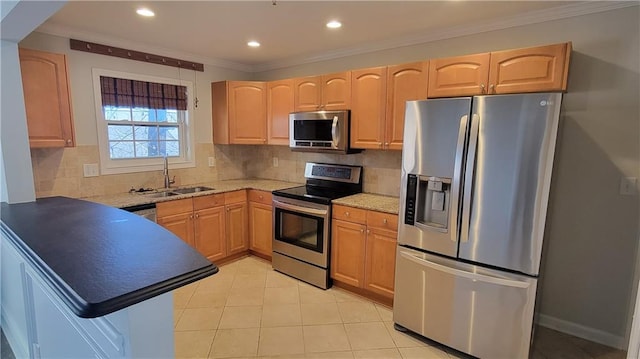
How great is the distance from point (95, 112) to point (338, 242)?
2680mm

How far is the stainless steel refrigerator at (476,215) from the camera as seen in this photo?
75.1 inches

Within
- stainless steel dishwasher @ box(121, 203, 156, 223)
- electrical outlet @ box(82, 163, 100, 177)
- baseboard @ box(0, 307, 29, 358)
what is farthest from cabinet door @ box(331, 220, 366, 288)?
electrical outlet @ box(82, 163, 100, 177)

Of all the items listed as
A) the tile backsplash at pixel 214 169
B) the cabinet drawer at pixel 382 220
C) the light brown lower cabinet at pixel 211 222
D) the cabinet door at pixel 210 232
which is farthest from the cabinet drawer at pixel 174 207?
the cabinet drawer at pixel 382 220

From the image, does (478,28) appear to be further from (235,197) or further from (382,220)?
(235,197)

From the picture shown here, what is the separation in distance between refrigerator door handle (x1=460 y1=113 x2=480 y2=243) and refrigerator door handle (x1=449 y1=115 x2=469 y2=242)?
0.04 meters

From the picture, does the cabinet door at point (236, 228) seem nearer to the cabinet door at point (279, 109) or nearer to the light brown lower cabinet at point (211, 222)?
the light brown lower cabinet at point (211, 222)

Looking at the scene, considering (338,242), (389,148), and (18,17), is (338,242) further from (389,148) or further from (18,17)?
(18,17)

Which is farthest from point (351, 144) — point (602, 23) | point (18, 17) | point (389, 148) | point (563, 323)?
point (18, 17)

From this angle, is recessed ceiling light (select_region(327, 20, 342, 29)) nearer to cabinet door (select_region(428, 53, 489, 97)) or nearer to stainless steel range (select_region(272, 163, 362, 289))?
cabinet door (select_region(428, 53, 489, 97))

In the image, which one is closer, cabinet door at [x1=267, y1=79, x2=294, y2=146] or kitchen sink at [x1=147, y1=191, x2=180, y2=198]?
kitchen sink at [x1=147, y1=191, x2=180, y2=198]

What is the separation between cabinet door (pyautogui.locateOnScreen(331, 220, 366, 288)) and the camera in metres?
2.95

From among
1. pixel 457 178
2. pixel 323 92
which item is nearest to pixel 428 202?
pixel 457 178

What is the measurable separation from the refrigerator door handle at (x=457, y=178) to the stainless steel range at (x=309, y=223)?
1.23 m

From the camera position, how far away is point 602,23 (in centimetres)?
224
